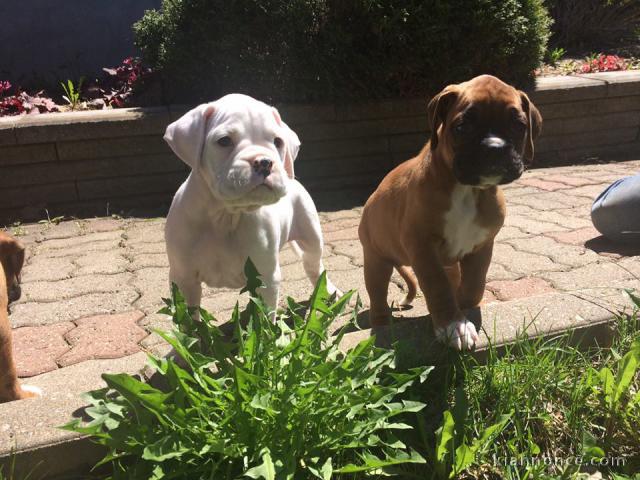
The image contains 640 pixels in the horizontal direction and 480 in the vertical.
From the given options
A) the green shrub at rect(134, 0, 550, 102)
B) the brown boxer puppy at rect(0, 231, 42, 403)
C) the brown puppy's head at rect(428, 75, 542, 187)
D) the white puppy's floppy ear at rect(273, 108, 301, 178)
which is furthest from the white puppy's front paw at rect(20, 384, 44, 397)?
the green shrub at rect(134, 0, 550, 102)

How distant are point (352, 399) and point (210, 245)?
897 mm

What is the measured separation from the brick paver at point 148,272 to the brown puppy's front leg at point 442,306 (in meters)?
0.53

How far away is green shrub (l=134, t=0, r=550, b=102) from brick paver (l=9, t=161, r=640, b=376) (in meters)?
1.33

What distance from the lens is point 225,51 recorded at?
5750 millimetres

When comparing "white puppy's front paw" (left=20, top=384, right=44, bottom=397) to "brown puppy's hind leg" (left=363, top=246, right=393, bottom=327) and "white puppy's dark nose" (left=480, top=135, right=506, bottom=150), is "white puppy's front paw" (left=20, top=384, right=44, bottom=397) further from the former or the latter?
"white puppy's dark nose" (left=480, top=135, right=506, bottom=150)

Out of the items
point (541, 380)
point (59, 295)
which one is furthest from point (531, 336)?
point (59, 295)

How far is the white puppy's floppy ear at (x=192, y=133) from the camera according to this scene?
251 centimetres

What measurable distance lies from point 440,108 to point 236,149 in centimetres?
88

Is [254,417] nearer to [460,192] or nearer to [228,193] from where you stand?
[228,193]

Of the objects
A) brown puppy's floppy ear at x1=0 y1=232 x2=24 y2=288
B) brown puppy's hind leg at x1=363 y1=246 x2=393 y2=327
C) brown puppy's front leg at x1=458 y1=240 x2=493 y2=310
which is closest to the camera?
brown puppy's floppy ear at x1=0 y1=232 x2=24 y2=288

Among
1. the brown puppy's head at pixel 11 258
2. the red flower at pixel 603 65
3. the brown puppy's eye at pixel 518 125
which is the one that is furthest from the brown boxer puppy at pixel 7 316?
the red flower at pixel 603 65

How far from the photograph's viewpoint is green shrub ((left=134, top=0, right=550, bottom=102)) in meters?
5.68

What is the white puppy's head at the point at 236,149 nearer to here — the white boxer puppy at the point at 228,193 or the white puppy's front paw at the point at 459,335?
the white boxer puppy at the point at 228,193

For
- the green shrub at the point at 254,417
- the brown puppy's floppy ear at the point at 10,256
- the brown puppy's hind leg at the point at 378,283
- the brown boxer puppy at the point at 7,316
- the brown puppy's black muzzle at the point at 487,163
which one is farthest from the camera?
the brown puppy's hind leg at the point at 378,283
